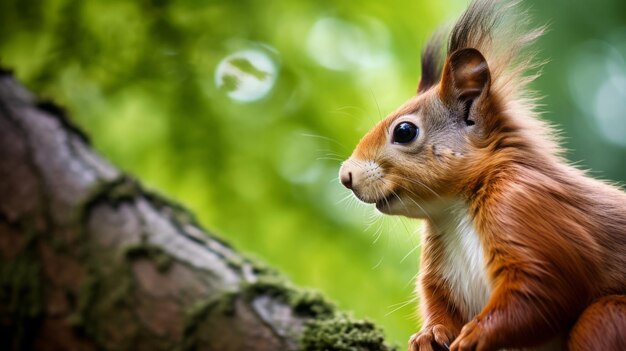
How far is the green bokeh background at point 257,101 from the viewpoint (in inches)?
136

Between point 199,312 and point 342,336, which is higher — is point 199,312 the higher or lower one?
the higher one

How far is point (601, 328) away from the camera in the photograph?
1783mm

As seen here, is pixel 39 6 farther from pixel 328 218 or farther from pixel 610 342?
pixel 610 342

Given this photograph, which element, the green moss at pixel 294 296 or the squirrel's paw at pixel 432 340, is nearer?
the squirrel's paw at pixel 432 340

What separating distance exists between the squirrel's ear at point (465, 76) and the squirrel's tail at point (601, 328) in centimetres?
82

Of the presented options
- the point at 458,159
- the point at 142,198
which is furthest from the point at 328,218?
the point at 458,159

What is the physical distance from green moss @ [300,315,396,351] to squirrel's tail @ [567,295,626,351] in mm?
739

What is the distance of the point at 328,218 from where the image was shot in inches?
152

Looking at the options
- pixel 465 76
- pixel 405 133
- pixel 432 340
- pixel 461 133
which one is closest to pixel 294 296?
pixel 432 340

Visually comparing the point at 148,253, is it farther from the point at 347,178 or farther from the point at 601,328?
the point at 601,328

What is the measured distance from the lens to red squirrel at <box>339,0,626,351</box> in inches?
72.6

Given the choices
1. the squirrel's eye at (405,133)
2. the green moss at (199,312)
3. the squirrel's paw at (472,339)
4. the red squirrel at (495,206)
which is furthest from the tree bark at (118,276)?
the squirrel's eye at (405,133)

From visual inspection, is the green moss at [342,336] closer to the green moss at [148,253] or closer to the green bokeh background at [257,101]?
the green moss at [148,253]

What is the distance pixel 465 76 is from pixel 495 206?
50 cm
